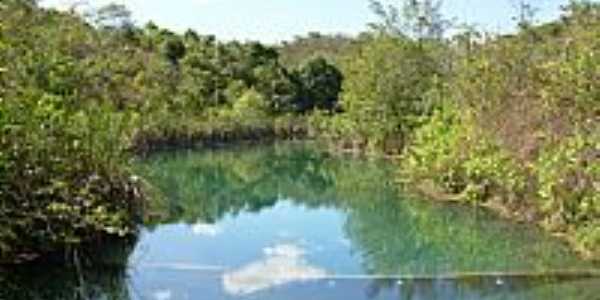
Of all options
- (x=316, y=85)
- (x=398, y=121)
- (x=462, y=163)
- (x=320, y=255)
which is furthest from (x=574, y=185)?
(x=316, y=85)

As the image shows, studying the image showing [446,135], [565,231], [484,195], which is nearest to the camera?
[565,231]

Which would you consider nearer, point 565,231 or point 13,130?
point 13,130

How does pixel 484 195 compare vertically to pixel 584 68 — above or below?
below

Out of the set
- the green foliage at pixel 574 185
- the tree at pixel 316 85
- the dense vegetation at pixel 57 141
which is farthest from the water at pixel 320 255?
the tree at pixel 316 85

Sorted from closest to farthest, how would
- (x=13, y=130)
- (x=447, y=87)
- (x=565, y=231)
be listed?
1. (x=13, y=130)
2. (x=565, y=231)
3. (x=447, y=87)

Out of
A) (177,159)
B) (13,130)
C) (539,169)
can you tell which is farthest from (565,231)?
(177,159)

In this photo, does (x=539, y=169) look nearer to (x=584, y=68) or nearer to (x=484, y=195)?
(x=584, y=68)

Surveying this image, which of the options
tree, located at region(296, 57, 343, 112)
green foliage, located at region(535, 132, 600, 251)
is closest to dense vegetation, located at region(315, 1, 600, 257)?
green foliage, located at region(535, 132, 600, 251)

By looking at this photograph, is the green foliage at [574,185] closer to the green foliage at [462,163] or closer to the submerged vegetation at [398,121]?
the submerged vegetation at [398,121]

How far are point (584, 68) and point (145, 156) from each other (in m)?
19.8

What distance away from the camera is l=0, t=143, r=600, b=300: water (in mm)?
10938

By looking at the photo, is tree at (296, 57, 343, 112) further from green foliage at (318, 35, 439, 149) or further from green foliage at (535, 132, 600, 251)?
green foliage at (535, 132, 600, 251)

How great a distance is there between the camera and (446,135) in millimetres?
20516

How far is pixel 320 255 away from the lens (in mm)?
13672
